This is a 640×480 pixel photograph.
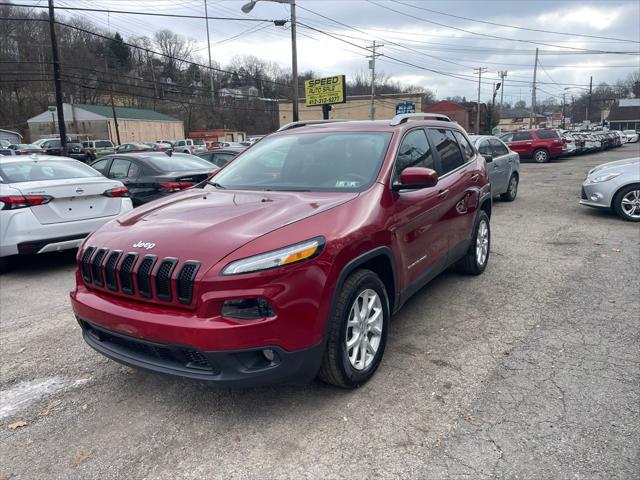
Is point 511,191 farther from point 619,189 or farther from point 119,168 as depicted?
point 119,168

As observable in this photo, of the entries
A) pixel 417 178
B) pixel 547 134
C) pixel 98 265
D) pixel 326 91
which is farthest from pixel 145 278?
pixel 547 134

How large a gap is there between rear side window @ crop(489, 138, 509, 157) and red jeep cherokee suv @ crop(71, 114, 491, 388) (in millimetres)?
7427

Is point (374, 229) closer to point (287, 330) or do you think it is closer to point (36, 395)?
point (287, 330)

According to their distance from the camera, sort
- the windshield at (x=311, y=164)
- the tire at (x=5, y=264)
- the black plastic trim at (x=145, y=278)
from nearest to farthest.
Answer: the black plastic trim at (x=145, y=278), the windshield at (x=311, y=164), the tire at (x=5, y=264)

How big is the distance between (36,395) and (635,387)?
4.06 meters

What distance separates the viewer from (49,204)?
5883mm

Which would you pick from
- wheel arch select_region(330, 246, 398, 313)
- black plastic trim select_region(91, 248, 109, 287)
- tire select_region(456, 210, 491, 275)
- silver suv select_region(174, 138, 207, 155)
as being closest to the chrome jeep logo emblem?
black plastic trim select_region(91, 248, 109, 287)

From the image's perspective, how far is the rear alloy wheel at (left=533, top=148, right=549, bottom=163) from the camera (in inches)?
976

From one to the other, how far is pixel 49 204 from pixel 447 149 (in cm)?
483

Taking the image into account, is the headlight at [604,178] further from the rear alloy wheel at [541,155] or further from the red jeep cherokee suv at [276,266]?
the rear alloy wheel at [541,155]

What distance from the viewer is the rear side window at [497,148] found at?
35.4 ft

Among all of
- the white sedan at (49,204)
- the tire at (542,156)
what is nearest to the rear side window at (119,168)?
the white sedan at (49,204)

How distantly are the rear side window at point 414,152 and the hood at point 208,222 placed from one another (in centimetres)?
73

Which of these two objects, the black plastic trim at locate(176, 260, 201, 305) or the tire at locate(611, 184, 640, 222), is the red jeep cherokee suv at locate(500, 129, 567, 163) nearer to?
the tire at locate(611, 184, 640, 222)
